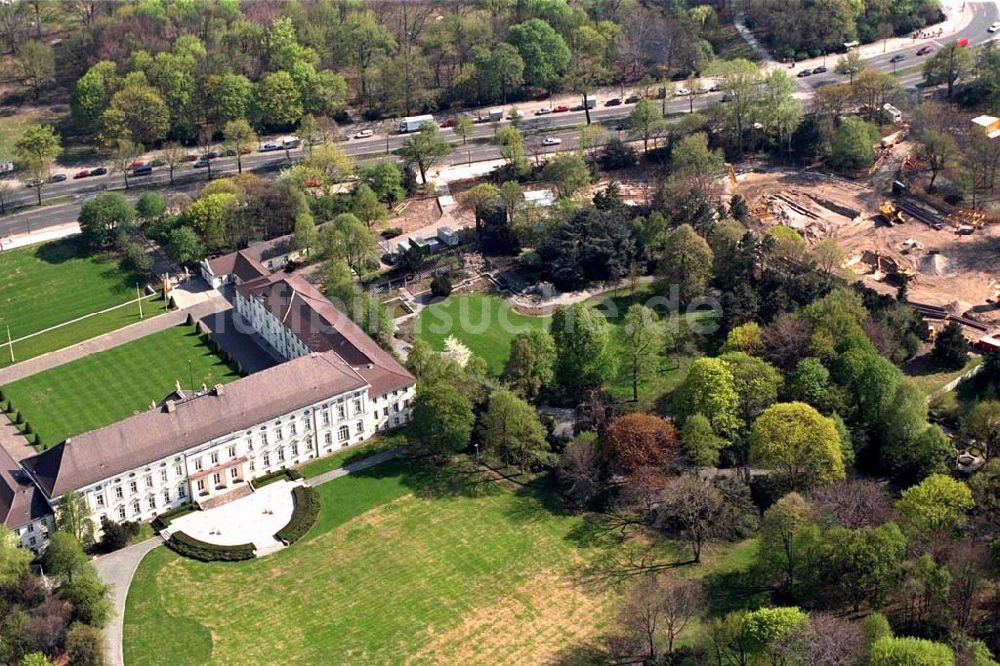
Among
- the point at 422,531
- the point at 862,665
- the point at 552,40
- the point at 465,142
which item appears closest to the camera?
the point at 862,665

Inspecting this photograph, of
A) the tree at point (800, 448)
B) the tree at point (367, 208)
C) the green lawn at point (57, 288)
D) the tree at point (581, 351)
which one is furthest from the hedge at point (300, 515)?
the tree at point (367, 208)

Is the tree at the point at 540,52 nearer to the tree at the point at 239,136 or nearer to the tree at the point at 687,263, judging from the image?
the tree at the point at 239,136

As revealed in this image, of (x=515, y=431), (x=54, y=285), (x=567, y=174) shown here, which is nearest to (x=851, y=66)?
(x=567, y=174)

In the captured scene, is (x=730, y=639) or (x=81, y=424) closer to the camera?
(x=730, y=639)

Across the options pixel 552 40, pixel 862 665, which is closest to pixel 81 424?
pixel 862 665

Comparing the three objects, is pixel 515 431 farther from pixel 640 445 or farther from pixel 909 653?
pixel 909 653

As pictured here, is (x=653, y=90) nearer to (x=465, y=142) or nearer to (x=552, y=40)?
(x=552, y=40)

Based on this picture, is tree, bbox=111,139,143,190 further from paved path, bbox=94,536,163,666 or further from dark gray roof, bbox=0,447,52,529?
paved path, bbox=94,536,163,666

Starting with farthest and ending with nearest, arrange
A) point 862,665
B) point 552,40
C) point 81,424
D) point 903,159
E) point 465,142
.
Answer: point 552,40 < point 465,142 < point 903,159 < point 81,424 < point 862,665
